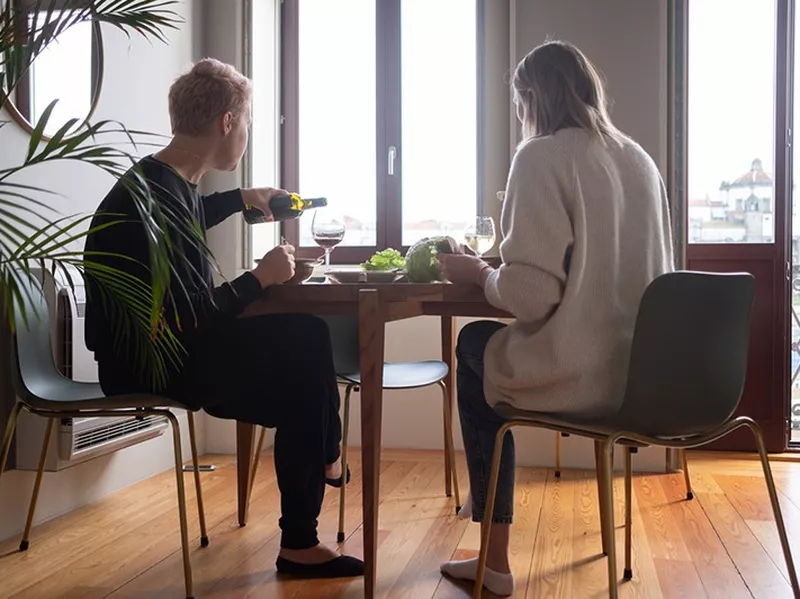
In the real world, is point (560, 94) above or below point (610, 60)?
below

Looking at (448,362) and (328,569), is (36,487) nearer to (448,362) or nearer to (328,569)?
(328,569)

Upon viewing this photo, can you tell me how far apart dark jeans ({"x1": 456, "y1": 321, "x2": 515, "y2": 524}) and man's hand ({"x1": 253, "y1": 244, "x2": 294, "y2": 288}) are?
1.43 feet

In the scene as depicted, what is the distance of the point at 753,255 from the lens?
3678 millimetres

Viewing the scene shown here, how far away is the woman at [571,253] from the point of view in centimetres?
165

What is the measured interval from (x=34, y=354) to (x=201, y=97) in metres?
0.81

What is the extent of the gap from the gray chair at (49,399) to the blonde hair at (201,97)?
0.57 metres

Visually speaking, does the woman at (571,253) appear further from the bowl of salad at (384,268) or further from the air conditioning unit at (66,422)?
the air conditioning unit at (66,422)

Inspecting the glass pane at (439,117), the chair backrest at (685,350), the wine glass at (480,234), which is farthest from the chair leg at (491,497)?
the glass pane at (439,117)

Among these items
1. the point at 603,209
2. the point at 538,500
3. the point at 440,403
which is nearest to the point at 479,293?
the point at 603,209

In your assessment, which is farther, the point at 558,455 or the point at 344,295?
the point at 558,455

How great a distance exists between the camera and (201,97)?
216cm

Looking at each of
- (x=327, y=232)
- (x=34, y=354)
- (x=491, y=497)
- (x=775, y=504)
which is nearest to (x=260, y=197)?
(x=327, y=232)

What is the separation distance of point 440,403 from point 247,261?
1.04 m

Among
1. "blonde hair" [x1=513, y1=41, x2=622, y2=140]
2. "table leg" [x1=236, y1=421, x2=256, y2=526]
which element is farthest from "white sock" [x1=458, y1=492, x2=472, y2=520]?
"blonde hair" [x1=513, y1=41, x2=622, y2=140]
